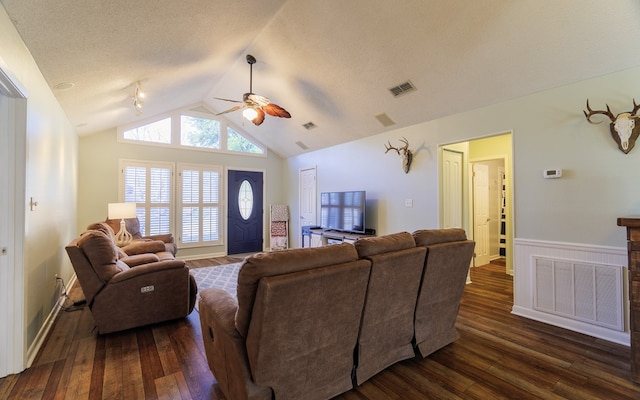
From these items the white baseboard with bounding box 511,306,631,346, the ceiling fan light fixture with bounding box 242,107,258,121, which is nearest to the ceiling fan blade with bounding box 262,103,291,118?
the ceiling fan light fixture with bounding box 242,107,258,121

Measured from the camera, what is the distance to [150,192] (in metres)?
5.83

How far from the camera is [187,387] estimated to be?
1.92 m

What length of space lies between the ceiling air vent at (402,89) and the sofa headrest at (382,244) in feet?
7.82

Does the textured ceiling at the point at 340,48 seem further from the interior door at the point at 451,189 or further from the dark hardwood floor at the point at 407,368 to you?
the dark hardwood floor at the point at 407,368

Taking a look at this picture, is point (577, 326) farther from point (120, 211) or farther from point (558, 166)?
point (120, 211)

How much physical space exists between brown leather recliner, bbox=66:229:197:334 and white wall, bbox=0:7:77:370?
1.10 ft

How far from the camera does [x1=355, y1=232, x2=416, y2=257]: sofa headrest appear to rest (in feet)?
5.98

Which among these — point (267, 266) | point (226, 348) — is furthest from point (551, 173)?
point (226, 348)

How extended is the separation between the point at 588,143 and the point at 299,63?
3.48 metres

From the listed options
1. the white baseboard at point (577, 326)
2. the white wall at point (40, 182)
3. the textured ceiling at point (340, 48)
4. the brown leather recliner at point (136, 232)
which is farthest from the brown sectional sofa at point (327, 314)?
the brown leather recliner at point (136, 232)

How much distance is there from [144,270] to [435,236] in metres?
2.73

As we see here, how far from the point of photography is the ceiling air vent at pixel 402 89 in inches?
143

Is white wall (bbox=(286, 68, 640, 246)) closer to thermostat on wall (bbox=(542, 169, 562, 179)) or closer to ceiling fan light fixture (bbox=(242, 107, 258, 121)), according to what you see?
thermostat on wall (bbox=(542, 169, 562, 179))

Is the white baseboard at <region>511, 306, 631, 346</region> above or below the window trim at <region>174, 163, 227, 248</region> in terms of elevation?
below
